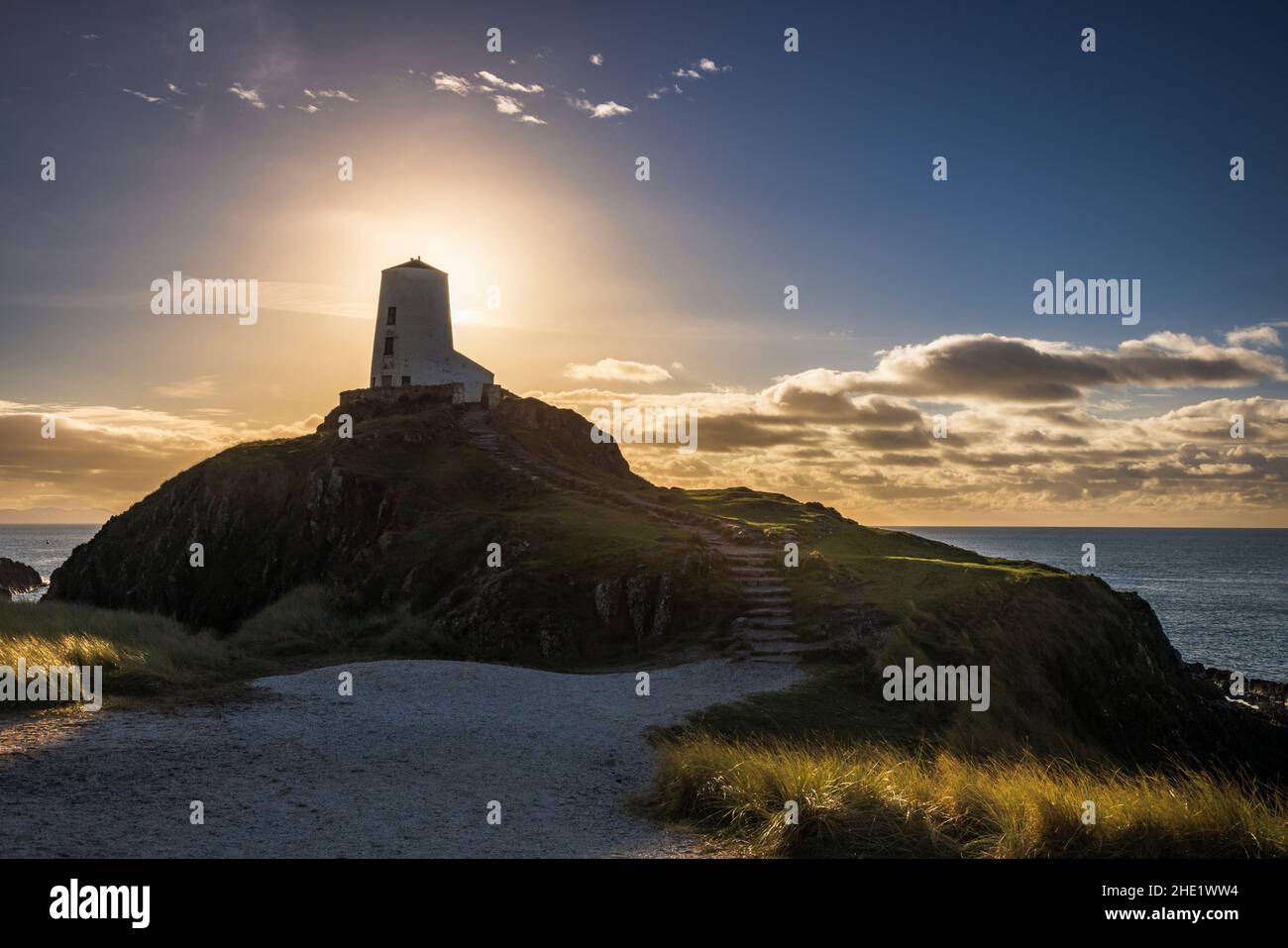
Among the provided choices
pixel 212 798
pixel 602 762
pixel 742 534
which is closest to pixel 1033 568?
pixel 742 534

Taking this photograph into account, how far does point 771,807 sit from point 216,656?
16405 millimetres

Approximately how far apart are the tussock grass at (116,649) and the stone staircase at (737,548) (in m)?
14.6

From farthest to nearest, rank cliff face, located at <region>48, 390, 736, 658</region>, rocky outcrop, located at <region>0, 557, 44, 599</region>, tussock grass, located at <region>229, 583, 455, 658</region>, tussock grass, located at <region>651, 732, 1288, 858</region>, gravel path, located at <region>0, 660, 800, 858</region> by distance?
rocky outcrop, located at <region>0, 557, 44, 599</region> → cliff face, located at <region>48, 390, 736, 658</region> → tussock grass, located at <region>229, 583, 455, 658</region> → gravel path, located at <region>0, 660, 800, 858</region> → tussock grass, located at <region>651, 732, 1288, 858</region>

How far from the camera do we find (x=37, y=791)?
12039 millimetres

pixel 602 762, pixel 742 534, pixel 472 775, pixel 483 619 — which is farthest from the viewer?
pixel 742 534

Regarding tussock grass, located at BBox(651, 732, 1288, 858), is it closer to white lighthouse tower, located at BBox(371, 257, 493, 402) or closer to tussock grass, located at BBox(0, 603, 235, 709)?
tussock grass, located at BBox(0, 603, 235, 709)

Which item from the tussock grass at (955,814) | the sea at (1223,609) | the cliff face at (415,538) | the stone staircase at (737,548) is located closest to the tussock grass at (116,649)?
the cliff face at (415,538)

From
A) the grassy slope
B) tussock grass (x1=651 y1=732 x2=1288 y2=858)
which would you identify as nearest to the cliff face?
the grassy slope

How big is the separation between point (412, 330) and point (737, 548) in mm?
40644

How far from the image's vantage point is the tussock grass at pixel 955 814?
1023 centimetres

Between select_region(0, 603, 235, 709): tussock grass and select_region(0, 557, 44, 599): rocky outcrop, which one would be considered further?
select_region(0, 557, 44, 599): rocky outcrop

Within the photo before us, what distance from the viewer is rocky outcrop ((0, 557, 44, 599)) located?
117 meters

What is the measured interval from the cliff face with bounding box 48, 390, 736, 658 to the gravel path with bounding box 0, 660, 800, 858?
8943 millimetres
